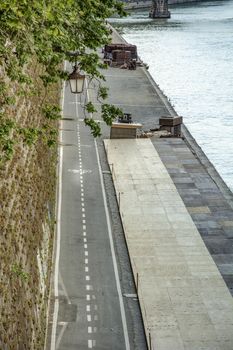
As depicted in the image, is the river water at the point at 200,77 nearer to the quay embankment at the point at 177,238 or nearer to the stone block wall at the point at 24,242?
the quay embankment at the point at 177,238

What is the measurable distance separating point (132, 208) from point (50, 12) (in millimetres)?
33164

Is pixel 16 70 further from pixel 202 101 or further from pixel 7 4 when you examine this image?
pixel 202 101

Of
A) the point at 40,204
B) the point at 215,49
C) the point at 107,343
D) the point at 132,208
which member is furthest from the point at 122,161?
the point at 215,49

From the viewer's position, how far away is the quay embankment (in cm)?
3541

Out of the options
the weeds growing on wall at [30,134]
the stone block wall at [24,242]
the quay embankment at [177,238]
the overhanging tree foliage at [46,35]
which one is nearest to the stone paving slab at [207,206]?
the quay embankment at [177,238]

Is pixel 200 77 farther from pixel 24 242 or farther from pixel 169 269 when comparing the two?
pixel 24 242

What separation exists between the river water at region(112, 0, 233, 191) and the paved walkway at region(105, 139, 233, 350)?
16286 millimetres

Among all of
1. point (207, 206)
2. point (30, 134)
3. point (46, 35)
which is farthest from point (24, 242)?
point (207, 206)

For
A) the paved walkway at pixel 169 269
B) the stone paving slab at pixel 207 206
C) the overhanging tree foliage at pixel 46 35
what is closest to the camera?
the overhanging tree foliage at pixel 46 35

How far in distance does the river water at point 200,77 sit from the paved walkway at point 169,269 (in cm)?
1629

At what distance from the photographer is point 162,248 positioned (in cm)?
4450

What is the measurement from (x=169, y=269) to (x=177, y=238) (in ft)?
15.6

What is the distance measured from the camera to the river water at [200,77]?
87.9m

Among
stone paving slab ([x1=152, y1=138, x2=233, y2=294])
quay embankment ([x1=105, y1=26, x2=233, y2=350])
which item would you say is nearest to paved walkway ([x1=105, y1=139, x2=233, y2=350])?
quay embankment ([x1=105, y1=26, x2=233, y2=350])
